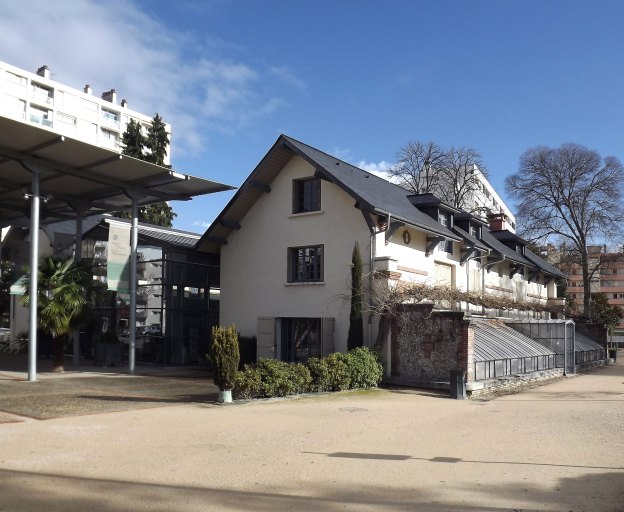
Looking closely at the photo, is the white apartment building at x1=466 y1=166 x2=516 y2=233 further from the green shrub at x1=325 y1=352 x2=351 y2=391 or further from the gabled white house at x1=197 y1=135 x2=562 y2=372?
the green shrub at x1=325 y1=352 x2=351 y2=391

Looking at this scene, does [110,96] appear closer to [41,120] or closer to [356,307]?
[41,120]

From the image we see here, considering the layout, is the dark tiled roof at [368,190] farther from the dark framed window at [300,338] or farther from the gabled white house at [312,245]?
the dark framed window at [300,338]

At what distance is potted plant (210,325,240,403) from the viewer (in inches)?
549

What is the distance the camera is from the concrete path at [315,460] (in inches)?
259

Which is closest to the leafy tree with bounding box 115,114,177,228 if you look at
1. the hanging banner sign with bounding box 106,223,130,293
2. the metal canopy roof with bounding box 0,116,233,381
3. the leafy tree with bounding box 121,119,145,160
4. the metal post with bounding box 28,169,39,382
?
the leafy tree with bounding box 121,119,145,160

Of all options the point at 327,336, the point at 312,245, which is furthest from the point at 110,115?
the point at 327,336

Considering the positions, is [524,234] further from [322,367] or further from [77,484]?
[77,484]

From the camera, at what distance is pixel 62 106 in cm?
6725

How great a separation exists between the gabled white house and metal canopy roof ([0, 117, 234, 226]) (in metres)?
2.18

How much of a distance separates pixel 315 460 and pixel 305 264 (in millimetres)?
13581

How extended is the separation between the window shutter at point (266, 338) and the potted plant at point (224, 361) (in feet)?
23.7

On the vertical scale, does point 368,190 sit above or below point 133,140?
below

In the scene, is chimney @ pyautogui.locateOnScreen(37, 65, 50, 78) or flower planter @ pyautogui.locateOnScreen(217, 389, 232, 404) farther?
chimney @ pyautogui.locateOnScreen(37, 65, 50, 78)

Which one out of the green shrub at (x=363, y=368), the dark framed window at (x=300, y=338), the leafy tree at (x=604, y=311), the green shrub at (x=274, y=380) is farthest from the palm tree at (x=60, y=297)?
the leafy tree at (x=604, y=311)
